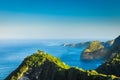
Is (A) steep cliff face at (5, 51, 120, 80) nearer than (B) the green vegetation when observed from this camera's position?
Yes

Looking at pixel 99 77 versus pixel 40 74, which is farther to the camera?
pixel 40 74

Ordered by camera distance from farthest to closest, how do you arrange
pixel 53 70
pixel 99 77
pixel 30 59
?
pixel 30 59
pixel 53 70
pixel 99 77

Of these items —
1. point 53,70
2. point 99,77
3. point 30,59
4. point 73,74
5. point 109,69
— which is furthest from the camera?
point 109,69

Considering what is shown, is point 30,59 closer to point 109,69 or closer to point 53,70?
point 53,70

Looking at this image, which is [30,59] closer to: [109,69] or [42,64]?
[42,64]

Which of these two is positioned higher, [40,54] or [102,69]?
[40,54]

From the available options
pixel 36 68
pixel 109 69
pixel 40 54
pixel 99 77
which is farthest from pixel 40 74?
pixel 109 69

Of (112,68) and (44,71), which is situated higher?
(44,71)

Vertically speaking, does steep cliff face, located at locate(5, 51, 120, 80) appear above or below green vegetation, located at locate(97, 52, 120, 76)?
above

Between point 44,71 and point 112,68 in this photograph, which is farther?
point 112,68

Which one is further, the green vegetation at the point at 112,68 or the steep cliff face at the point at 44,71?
the green vegetation at the point at 112,68

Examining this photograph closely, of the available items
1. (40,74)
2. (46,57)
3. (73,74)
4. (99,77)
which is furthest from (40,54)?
(99,77)
